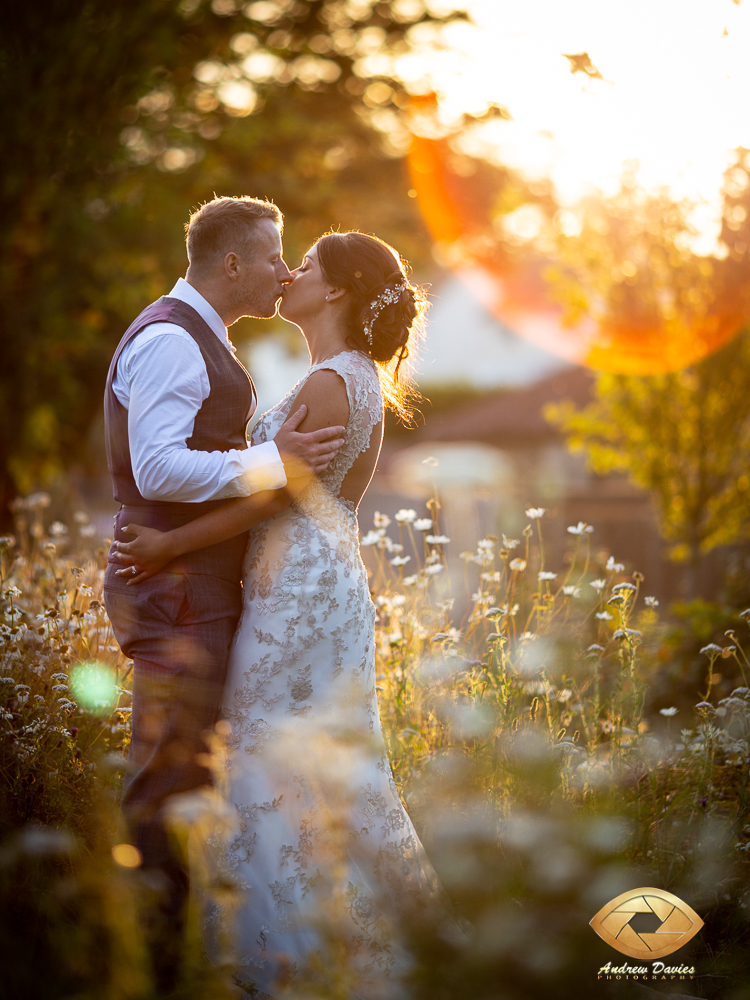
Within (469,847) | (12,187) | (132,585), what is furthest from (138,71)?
(469,847)

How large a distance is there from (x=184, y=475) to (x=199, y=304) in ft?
2.29

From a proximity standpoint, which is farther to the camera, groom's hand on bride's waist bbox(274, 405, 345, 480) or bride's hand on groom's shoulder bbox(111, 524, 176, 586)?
groom's hand on bride's waist bbox(274, 405, 345, 480)

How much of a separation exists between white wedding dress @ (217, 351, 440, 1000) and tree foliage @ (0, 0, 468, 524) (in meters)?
5.96

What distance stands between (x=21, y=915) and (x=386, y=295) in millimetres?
2442

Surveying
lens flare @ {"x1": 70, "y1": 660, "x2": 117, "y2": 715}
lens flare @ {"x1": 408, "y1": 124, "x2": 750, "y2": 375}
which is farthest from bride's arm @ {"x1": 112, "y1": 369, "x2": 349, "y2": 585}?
lens flare @ {"x1": 408, "y1": 124, "x2": 750, "y2": 375}

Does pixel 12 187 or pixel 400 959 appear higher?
pixel 12 187

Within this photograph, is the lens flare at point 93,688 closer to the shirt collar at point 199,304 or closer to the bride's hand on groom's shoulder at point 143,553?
the bride's hand on groom's shoulder at point 143,553

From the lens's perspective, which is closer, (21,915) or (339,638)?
(21,915)

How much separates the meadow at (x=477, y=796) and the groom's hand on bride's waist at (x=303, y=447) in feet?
3.21

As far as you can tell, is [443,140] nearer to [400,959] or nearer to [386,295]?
[386,295]

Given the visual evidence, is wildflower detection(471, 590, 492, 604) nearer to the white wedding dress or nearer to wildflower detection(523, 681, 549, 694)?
wildflower detection(523, 681, 549, 694)

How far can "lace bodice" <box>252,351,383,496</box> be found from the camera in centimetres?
308

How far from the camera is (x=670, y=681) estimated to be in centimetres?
563
